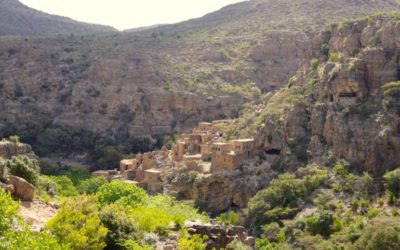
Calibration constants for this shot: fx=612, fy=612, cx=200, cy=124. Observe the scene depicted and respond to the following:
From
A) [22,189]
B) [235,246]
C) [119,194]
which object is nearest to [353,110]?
[119,194]

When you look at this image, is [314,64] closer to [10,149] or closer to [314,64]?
[314,64]

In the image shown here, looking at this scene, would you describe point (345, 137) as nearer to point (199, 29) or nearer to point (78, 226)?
point (78, 226)

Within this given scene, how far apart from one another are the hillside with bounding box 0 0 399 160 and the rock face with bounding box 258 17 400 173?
2973 centimetres

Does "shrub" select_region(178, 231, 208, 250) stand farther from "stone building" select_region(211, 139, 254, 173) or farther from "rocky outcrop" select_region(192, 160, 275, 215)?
"stone building" select_region(211, 139, 254, 173)

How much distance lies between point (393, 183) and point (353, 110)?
10082mm

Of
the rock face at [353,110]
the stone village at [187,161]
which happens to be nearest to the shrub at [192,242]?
the rock face at [353,110]

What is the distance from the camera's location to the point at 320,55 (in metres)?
65.2

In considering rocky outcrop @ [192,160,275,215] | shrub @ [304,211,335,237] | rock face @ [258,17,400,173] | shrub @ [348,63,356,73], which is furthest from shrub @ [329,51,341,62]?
shrub @ [304,211,335,237]

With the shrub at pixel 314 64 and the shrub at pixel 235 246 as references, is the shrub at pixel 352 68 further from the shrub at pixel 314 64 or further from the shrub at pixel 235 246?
the shrub at pixel 235 246

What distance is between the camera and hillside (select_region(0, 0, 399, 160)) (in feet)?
288

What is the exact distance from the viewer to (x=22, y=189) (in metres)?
26.3

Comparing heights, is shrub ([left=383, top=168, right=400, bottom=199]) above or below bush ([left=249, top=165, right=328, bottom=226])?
above

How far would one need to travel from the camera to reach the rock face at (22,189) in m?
26.2

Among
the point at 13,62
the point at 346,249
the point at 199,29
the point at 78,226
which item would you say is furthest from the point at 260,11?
the point at 78,226
